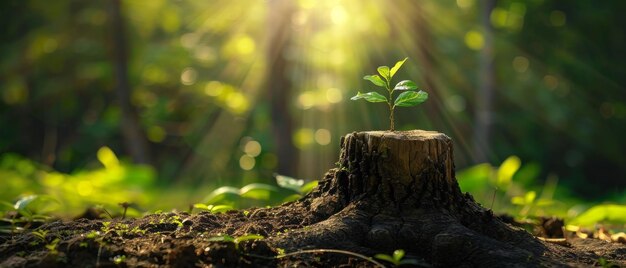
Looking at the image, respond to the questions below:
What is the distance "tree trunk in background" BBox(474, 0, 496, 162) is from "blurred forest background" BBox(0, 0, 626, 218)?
3 cm

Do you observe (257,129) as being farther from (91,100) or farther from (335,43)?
(91,100)

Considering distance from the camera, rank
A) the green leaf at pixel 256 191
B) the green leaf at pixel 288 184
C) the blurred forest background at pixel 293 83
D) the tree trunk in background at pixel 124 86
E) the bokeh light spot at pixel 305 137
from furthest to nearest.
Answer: the bokeh light spot at pixel 305 137, the tree trunk in background at pixel 124 86, the blurred forest background at pixel 293 83, the green leaf at pixel 256 191, the green leaf at pixel 288 184

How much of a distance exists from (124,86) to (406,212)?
8.75 meters

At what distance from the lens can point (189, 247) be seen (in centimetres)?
182

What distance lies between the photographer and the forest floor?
184 cm

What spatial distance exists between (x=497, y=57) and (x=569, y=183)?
2.65 m

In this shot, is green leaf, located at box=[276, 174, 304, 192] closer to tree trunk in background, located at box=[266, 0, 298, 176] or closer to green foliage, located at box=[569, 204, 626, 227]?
green foliage, located at box=[569, 204, 626, 227]

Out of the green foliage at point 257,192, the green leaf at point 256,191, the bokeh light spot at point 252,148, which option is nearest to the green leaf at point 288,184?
the green foliage at point 257,192

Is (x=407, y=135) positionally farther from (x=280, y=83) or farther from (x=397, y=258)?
(x=280, y=83)

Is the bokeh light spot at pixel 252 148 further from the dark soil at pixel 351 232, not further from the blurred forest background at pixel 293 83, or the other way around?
the dark soil at pixel 351 232

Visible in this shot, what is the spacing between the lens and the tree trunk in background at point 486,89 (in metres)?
8.98

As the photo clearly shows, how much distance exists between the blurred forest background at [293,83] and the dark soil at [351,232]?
18.3 feet

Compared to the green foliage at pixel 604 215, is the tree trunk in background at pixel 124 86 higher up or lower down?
higher up

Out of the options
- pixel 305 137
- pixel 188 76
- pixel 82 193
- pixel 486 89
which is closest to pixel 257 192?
pixel 82 193
